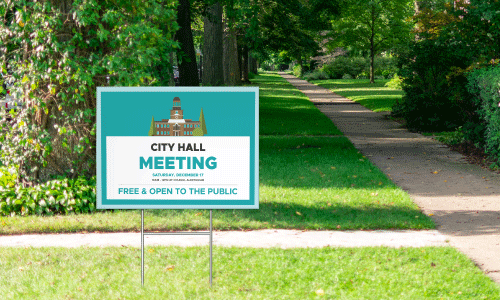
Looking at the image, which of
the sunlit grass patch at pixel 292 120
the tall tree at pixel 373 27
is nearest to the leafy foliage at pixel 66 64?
the sunlit grass patch at pixel 292 120

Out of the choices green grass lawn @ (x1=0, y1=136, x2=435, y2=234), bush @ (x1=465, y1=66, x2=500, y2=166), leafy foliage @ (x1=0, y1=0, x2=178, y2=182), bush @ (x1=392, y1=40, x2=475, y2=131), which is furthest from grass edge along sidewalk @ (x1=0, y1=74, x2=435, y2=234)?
bush @ (x1=392, y1=40, x2=475, y2=131)

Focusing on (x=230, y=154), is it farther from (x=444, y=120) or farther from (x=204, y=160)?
(x=444, y=120)

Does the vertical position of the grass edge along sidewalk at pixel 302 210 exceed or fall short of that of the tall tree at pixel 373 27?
it falls short

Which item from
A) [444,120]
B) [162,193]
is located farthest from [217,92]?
[444,120]

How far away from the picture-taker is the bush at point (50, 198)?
Result: 8.16m

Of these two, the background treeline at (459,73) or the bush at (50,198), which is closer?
the bush at (50,198)

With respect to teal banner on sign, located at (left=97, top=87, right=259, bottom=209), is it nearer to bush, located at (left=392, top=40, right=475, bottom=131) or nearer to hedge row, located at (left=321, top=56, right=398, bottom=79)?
bush, located at (left=392, top=40, right=475, bottom=131)

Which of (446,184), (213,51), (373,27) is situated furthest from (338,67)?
(446,184)

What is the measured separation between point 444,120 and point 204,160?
14534mm

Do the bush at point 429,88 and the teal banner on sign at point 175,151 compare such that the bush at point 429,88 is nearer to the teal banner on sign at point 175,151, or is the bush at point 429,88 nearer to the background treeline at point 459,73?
the background treeline at point 459,73

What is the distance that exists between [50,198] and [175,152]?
3544 mm

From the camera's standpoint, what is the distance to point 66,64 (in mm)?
7875

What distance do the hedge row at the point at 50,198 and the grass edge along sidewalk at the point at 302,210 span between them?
0.23 m

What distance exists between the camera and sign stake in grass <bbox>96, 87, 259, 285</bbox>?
5.23 metres
